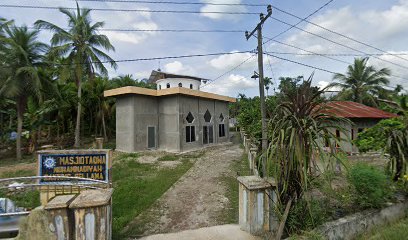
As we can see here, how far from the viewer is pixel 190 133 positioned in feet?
57.3

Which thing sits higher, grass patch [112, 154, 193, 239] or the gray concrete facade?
the gray concrete facade

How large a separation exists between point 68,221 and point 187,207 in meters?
3.49

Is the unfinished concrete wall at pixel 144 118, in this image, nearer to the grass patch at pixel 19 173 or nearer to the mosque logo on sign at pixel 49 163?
the grass patch at pixel 19 173

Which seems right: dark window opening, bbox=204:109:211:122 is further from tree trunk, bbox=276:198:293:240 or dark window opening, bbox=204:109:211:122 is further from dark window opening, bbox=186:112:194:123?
tree trunk, bbox=276:198:293:240

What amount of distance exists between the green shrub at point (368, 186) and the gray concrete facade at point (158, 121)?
12376 mm

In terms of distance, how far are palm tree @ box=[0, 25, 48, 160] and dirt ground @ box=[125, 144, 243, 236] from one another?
45.8ft

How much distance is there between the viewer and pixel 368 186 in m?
4.76

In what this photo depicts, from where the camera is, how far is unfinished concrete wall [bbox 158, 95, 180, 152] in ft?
53.8

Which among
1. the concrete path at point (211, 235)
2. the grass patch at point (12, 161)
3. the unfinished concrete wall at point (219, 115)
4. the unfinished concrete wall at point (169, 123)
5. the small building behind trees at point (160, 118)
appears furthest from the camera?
the unfinished concrete wall at point (219, 115)

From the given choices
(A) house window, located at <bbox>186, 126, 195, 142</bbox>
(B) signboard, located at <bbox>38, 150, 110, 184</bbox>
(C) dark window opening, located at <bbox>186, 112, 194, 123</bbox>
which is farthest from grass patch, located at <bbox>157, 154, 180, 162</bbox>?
(B) signboard, located at <bbox>38, 150, 110, 184</bbox>

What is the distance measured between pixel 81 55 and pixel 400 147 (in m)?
20.7

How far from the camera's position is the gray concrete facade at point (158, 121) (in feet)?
52.9

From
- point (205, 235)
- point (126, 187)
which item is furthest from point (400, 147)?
point (126, 187)

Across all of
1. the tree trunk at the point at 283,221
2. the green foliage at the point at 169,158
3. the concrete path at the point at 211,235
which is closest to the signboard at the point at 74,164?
the concrete path at the point at 211,235
